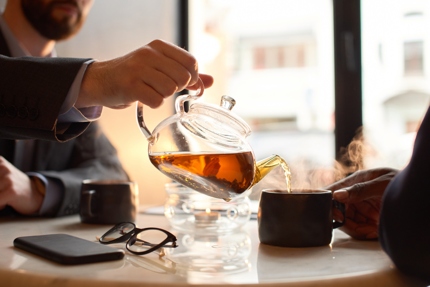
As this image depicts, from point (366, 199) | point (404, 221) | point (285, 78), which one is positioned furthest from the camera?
point (285, 78)

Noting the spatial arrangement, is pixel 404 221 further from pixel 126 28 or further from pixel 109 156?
pixel 126 28

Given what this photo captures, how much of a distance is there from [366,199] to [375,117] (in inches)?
48.8

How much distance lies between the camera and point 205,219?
4.06ft

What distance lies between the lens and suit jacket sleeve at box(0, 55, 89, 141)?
94 centimetres

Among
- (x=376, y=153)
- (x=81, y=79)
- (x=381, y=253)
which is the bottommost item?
(x=381, y=253)

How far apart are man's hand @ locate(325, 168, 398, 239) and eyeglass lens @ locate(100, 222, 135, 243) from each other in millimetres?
411

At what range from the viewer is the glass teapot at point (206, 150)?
823mm

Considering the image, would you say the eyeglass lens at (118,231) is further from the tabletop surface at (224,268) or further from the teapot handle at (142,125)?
the teapot handle at (142,125)

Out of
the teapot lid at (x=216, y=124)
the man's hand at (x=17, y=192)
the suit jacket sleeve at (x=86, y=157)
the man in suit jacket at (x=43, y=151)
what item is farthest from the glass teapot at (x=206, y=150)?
the suit jacket sleeve at (x=86, y=157)

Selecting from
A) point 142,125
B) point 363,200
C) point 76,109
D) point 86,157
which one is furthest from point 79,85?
point 86,157

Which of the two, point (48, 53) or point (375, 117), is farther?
point (375, 117)

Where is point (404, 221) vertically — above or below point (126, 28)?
below

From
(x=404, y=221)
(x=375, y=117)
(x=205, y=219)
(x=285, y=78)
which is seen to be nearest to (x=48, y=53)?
(x=205, y=219)

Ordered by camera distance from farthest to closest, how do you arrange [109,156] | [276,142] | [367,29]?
[276,142] → [367,29] → [109,156]
